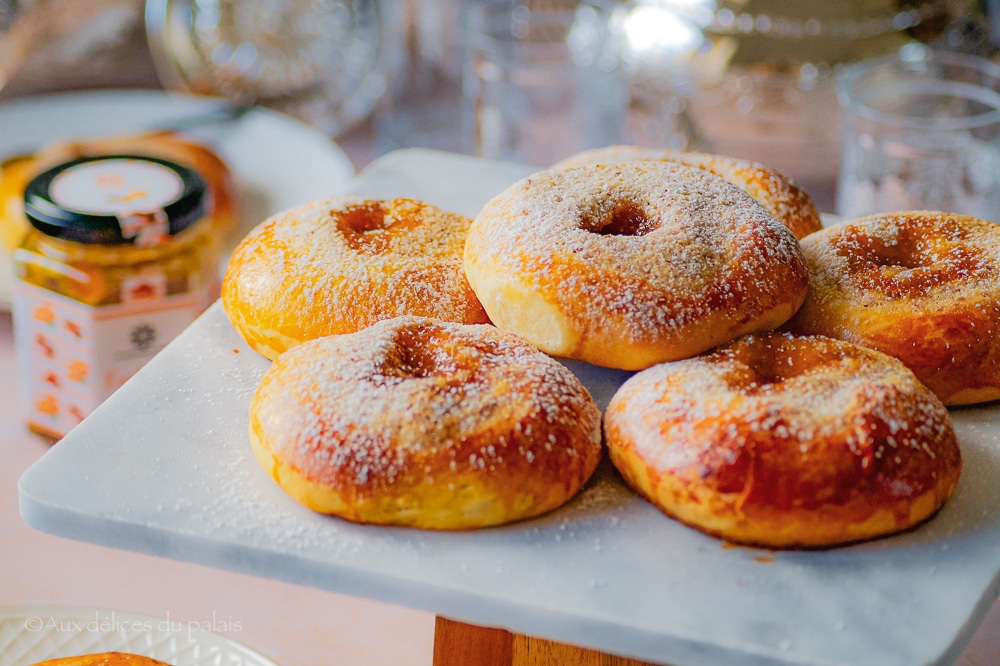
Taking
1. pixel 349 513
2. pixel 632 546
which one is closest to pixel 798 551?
pixel 632 546

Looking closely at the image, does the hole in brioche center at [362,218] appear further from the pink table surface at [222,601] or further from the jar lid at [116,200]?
the pink table surface at [222,601]

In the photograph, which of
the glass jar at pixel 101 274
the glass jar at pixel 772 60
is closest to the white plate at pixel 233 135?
the glass jar at pixel 101 274

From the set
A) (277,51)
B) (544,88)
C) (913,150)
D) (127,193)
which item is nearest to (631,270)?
(127,193)

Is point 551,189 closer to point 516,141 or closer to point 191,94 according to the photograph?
point 516,141

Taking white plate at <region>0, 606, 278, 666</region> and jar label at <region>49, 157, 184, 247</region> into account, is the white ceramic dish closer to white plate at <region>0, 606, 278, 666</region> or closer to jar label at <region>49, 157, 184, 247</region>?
white plate at <region>0, 606, 278, 666</region>

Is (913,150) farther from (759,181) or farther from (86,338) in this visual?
(86,338)
